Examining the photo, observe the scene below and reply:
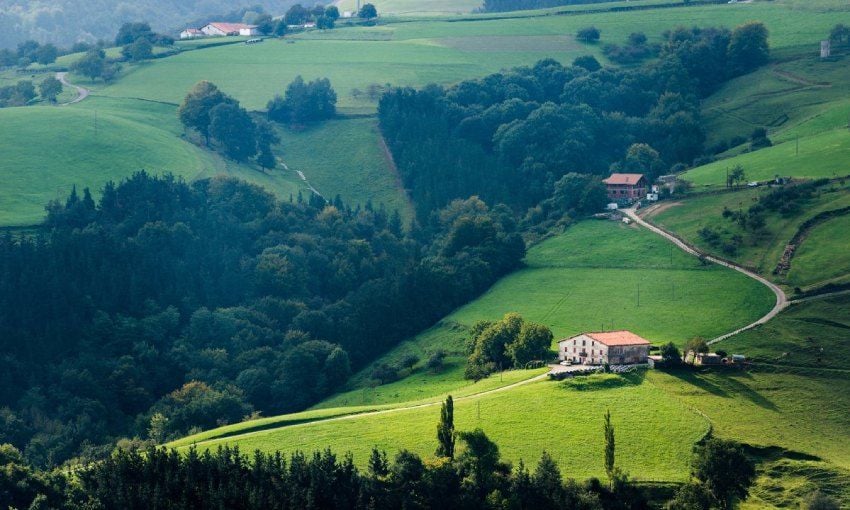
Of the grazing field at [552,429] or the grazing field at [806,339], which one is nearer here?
the grazing field at [552,429]

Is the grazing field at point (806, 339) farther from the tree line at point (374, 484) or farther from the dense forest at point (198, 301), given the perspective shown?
the dense forest at point (198, 301)

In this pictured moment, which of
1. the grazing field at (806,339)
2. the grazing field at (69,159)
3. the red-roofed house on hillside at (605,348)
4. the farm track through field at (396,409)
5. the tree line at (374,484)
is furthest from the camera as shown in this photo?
the grazing field at (69,159)

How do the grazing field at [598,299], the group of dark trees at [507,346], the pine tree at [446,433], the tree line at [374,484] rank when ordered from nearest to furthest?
the tree line at [374,484]
the pine tree at [446,433]
the group of dark trees at [507,346]
the grazing field at [598,299]

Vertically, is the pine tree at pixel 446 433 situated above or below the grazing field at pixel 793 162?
below

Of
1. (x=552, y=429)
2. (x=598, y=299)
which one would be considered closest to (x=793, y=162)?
(x=598, y=299)

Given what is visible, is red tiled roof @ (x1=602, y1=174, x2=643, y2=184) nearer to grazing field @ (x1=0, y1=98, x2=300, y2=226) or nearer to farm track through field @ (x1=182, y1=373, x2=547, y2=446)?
grazing field @ (x1=0, y1=98, x2=300, y2=226)

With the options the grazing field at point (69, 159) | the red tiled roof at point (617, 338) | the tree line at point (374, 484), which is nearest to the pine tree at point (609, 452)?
the tree line at point (374, 484)

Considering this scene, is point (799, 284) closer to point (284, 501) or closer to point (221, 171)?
point (284, 501)

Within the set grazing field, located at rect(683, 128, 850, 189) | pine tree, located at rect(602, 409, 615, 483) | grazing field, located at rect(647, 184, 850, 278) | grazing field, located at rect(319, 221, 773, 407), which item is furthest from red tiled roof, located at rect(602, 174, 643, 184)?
pine tree, located at rect(602, 409, 615, 483)
